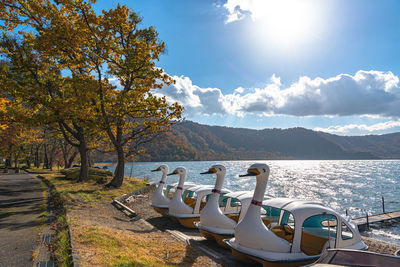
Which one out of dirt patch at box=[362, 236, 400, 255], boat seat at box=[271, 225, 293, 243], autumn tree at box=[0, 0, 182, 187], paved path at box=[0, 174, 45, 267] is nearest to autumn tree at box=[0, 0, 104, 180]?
autumn tree at box=[0, 0, 182, 187]

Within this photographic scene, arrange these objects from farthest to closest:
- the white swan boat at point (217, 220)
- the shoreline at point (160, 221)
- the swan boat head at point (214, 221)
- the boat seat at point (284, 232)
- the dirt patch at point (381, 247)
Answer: the shoreline at point (160, 221)
the dirt patch at point (381, 247)
the swan boat head at point (214, 221)
the white swan boat at point (217, 220)
the boat seat at point (284, 232)

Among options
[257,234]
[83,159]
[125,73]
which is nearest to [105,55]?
[125,73]

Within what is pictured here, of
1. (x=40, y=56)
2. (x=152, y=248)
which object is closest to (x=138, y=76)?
(x=40, y=56)

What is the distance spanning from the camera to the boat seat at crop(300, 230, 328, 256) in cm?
801

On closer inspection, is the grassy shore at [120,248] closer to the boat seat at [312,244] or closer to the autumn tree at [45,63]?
the boat seat at [312,244]

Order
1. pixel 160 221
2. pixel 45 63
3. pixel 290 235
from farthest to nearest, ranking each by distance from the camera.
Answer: pixel 45 63 < pixel 160 221 < pixel 290 235

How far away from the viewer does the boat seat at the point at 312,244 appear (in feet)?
26.3

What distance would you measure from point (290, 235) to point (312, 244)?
0.72m

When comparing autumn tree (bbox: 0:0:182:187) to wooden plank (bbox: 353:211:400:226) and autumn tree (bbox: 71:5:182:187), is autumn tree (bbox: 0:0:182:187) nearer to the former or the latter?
autumn tree (bbox: 71:5:182:187)

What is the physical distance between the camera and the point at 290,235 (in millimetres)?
8531

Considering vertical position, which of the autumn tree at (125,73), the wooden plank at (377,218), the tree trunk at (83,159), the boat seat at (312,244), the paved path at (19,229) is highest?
the autumn tree at (125,73)

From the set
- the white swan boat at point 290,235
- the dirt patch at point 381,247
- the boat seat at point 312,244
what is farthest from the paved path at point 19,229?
the dirt patch at point 381,247

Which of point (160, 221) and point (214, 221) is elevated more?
point (214, 221)

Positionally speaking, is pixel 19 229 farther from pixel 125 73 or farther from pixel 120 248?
pixel 125 73
